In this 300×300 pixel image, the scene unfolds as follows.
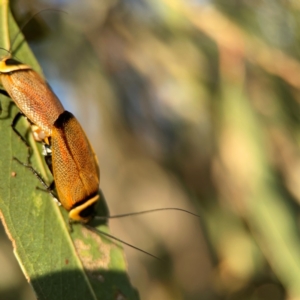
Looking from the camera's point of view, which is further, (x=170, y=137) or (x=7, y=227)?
(x=170, y=137)

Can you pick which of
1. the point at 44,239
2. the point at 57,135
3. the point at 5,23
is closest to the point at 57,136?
the point at 57,135

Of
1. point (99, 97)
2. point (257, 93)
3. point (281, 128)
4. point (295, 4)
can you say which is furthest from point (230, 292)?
point (295, 4)

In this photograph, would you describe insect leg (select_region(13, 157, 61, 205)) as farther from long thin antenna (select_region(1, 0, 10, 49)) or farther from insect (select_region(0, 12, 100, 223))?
long thin antenna (select_region(1, 0, 10, 49))

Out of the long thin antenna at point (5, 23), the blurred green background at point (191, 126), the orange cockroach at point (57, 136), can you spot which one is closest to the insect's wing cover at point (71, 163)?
the orange cockroach at point (57, 136)

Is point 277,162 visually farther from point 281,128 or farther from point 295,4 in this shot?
point 295,4

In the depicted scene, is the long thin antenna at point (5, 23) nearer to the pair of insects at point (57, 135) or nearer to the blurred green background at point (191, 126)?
the pair of insects at point (57, 135)

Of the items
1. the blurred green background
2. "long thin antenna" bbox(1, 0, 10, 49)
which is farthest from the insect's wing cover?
the blurred green background
